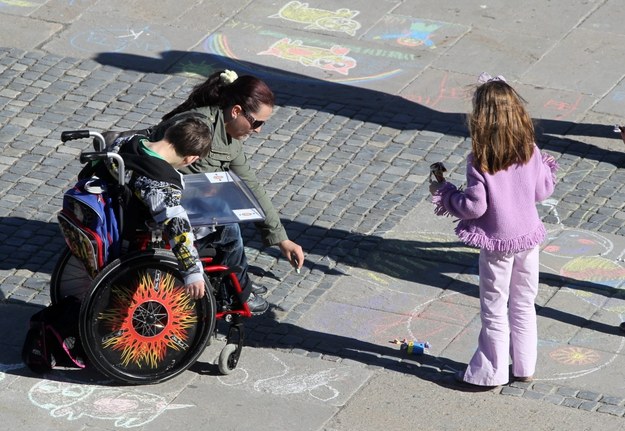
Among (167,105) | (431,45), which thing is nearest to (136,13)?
(167,105)

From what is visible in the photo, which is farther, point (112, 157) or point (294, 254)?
point (294, 254)

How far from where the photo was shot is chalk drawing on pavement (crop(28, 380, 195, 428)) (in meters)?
6.21

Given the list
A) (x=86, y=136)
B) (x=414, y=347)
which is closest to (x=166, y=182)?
(x=86, y=136)

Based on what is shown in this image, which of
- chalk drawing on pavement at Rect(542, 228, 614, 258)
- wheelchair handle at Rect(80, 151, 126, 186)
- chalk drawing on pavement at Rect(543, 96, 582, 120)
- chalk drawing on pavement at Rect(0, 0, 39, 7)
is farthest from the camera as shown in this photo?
chalk drawing on pavement at Rect(0, 0, 39, 7)

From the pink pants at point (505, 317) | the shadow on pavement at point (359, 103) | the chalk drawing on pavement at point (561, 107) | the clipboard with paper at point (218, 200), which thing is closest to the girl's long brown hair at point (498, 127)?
the pink pants at point (505, 317)

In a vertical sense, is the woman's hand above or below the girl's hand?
A: below

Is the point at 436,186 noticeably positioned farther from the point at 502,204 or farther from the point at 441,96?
the point at 441,96

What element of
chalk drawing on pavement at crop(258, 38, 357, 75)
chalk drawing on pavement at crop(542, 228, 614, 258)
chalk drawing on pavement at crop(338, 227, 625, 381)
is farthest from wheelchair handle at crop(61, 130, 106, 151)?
chalk drawing on pavement at crop(258, 38, 357, 75)

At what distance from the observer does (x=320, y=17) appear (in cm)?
1136

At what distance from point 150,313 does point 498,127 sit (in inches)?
77.3

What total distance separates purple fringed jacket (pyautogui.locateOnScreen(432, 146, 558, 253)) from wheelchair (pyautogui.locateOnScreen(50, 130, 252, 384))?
1.24m

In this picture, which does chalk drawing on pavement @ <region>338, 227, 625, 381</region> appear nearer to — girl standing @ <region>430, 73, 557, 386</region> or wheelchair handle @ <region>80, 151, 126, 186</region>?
girl standing @ <region>430, 73, 557, 386</region>

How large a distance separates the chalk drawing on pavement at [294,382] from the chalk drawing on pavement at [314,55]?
4.29 m

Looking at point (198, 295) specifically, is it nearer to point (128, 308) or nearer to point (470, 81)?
point (128, 308)
